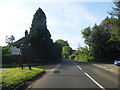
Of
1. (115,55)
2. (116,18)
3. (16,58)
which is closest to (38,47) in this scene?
(16,58)

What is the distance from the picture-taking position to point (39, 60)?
43.0m

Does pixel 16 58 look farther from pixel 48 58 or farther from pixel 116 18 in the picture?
pixel 116 18

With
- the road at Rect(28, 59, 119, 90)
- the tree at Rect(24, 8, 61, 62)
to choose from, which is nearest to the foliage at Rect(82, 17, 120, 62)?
the tree at Rect(24, 8, 61, 62)

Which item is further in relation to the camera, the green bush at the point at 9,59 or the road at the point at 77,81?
the green bush at the point at 9,59

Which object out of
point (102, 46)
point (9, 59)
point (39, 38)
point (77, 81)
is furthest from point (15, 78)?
point (102, 46)

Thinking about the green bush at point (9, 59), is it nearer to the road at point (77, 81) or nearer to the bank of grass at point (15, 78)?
the bank of grass at point (15, 78)

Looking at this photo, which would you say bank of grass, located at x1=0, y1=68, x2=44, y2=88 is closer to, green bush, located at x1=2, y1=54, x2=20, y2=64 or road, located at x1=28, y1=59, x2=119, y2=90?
road, located at x1=28, y1=59, x2=119, y2=90

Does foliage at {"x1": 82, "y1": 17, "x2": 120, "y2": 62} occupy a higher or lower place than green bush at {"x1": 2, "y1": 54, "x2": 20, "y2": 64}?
higher

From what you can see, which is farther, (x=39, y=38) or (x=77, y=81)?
(x=39, y=38)

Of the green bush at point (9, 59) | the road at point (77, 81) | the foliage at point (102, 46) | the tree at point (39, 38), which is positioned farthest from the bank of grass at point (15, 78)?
the foliage at point (102, 46)

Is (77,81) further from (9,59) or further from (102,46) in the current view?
(102,46)

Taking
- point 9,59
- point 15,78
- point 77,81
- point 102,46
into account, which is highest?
point 102,46

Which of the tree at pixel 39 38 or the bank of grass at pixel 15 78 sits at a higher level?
the tree at pixel 39 38

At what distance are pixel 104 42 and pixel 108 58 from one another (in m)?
5.65
